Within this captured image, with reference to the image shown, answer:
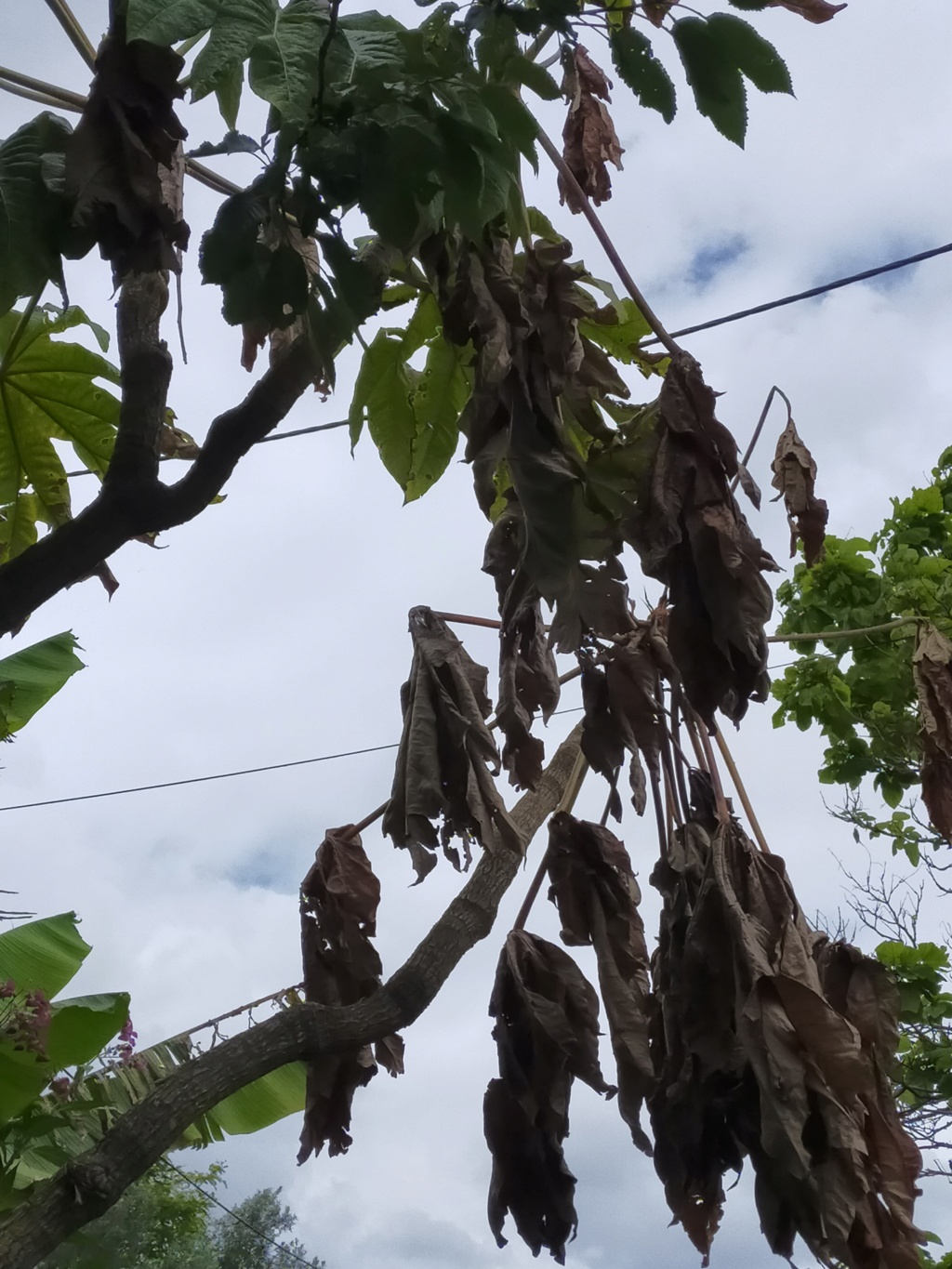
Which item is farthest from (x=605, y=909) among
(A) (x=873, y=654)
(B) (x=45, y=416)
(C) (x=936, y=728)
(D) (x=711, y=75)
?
(A) (x=873, y=654)

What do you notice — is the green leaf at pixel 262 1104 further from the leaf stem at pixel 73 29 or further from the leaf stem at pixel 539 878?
the leaf stem at pixel 73 29

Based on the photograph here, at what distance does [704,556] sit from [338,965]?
→ 0.88 m

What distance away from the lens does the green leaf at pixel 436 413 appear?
4.78 ft

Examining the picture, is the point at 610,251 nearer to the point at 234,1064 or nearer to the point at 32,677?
the point at 234,1064

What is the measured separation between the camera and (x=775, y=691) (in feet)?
13.0

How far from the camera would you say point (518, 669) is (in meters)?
1.31

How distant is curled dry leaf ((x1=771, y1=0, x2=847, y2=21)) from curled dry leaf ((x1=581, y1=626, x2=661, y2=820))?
66 centimetres

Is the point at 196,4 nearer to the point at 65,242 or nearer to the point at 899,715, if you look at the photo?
the point at 65,242

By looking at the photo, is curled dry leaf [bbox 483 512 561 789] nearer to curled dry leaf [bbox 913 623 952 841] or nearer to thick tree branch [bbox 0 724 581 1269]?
thick tree branch [bbox 0 724 581 1269]

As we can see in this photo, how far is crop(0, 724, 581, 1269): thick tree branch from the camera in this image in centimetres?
131

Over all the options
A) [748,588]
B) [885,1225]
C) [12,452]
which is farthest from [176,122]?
[885,1225]

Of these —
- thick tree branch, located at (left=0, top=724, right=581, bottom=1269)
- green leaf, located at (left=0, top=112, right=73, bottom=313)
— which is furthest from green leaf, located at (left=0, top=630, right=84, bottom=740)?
green leaf, located at (left=0, top=112, right=73, bottom=313)

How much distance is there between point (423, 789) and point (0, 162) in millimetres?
752

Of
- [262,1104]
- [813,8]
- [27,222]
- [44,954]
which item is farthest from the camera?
[262,1104]
